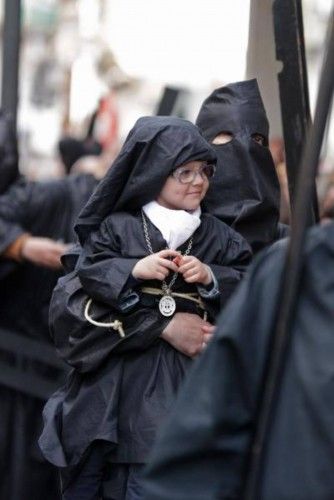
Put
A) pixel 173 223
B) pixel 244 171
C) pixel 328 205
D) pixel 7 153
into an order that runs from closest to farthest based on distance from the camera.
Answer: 1. pixel 173 223
2. pixel 244 171
3. pixel 7 153
4. pixel 328 205

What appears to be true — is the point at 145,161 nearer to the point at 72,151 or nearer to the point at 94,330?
the point at 94,330

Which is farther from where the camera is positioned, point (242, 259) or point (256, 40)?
point (256, 40)

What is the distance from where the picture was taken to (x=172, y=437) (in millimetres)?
2533

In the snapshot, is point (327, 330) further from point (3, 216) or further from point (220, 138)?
point (3, 216)

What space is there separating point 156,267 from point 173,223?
0.61 feet

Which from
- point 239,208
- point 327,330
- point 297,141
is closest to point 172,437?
point 327,330

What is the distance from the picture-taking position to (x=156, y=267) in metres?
3.89

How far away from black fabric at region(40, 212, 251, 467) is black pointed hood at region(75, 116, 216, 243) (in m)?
0.05

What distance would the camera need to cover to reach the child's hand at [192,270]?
3906 millimetres

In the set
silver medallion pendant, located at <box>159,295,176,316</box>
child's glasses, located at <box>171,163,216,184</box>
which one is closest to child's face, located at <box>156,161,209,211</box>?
child's glasses, located at <box>171,163,216,184</box>

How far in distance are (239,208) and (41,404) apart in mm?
2778

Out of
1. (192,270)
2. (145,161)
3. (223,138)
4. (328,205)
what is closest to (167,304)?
(192,270)

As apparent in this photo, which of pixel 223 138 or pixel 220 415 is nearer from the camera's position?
pixel 220 415

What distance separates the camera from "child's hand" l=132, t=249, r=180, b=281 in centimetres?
389
